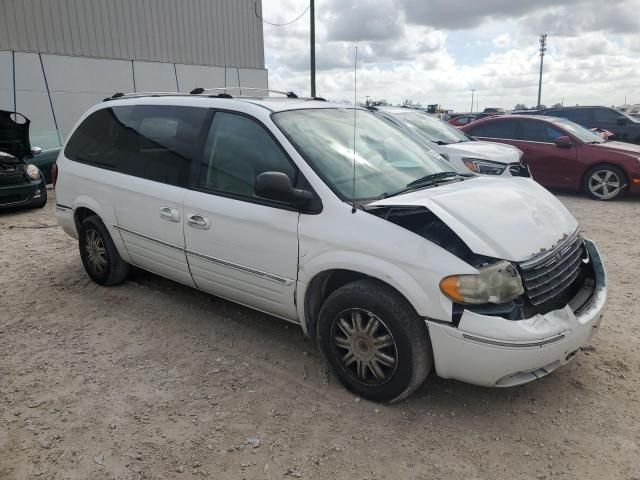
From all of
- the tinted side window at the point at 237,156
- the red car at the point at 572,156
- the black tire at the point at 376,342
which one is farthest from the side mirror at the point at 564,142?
the black tire at the point at 376,342

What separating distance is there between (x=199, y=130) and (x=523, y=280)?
7.99 ft

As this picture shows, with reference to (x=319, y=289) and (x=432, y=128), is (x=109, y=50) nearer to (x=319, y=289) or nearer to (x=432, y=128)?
(x=432, y=128)

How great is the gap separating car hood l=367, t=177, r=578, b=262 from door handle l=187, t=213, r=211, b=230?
4.13ft

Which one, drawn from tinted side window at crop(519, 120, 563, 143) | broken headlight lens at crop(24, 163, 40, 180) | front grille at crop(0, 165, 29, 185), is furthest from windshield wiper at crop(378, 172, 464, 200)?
broken headlight lens at crop(24, 163, 40, 180)

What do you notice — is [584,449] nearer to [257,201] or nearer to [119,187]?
[257,201]

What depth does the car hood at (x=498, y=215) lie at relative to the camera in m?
2.65

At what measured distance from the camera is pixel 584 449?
8.47 feet

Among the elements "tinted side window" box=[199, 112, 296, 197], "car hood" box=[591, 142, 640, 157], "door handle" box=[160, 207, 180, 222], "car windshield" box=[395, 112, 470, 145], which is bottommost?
"car hood" box=[591, 142, 640, 157]

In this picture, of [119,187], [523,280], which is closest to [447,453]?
[523,280]

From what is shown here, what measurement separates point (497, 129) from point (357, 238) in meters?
8.73

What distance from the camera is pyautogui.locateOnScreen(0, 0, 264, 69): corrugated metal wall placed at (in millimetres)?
14125

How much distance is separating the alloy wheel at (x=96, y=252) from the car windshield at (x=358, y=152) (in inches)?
91.0

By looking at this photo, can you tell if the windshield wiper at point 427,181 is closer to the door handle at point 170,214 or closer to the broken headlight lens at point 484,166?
the door handle at point 170,214

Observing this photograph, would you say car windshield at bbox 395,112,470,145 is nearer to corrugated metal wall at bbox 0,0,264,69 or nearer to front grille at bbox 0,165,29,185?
front grille at bbox 0,165,29,185
